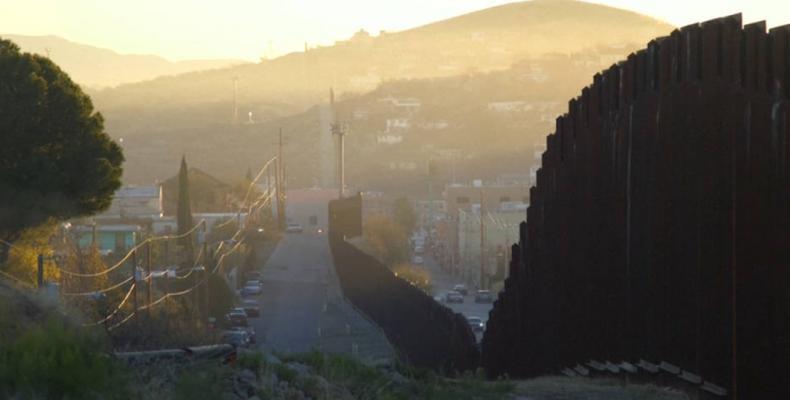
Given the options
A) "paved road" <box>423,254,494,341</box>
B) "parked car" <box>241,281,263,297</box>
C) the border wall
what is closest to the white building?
"paved road" <box>423,254,494,341</box>

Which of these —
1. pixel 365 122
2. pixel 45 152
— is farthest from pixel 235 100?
pixel 45 152

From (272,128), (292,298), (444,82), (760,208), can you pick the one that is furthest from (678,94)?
(444,82)

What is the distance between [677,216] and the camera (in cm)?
1520

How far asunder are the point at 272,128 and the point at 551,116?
24.6 m

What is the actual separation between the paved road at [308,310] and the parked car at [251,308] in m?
0.19

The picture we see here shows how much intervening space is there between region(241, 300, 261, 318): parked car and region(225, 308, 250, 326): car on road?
150cm

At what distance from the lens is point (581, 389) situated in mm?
14141

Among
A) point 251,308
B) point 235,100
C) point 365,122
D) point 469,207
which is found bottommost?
point 251,308

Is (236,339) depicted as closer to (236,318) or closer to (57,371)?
(236,318)

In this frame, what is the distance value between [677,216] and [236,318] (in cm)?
2062

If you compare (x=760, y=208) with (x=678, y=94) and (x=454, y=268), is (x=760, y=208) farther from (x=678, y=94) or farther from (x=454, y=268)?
(x=454, y=268)

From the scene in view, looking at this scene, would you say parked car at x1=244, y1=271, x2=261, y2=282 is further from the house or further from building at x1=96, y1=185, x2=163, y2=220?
the house

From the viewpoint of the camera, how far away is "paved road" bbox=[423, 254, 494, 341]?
44631mm

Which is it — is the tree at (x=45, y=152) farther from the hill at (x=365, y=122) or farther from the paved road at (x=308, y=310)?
the hill at (x=365, y=122)
